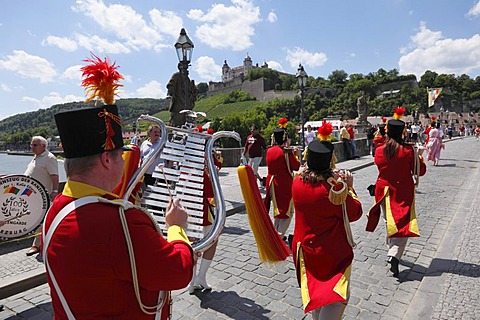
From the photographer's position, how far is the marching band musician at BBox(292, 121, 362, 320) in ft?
9.07

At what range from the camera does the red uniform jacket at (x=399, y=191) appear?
464 cm

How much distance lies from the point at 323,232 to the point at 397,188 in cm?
245

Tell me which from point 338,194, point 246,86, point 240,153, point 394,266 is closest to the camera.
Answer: point 338,194

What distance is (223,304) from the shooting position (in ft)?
13.0

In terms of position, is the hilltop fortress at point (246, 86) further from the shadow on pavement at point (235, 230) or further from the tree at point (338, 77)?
the shadow on pavement at point (235, 230)

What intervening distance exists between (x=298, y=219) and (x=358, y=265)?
2.48 metres

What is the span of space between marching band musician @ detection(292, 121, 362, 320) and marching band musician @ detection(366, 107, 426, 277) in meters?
2.04

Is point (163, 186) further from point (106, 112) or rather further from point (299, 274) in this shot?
point (299, 274)

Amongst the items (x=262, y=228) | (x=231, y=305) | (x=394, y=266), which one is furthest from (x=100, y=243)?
(x=394, y=266)

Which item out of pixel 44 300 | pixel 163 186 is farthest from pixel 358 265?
pixel 44 300

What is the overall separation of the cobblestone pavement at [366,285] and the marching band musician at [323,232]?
104cm

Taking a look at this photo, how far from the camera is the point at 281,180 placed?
18.9ft

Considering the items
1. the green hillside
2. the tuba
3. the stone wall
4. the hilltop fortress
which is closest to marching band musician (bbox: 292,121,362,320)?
the tuba

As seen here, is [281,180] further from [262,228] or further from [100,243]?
[100,243]
